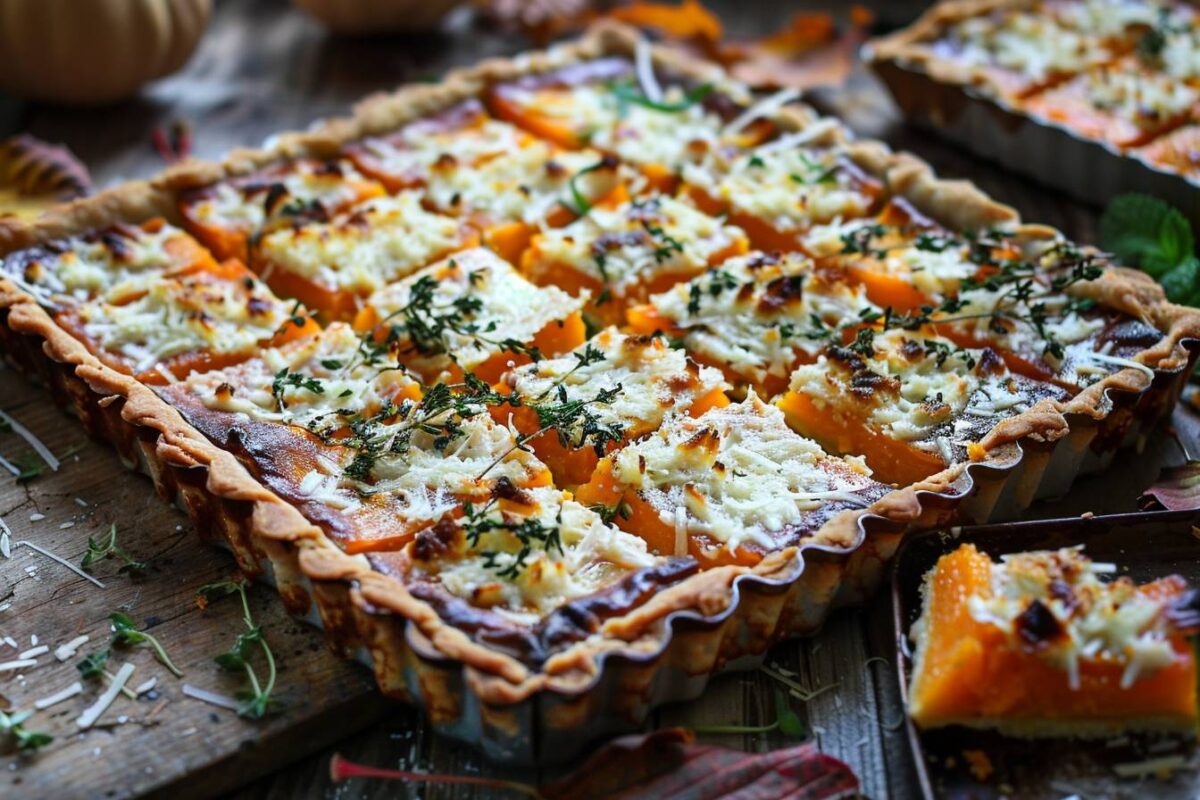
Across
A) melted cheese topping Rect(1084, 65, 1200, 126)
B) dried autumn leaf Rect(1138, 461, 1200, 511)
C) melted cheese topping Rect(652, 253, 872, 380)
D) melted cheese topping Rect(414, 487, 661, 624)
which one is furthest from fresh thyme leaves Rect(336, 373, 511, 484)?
melted cheese topping Rect(1084, 65, 1200, 126)

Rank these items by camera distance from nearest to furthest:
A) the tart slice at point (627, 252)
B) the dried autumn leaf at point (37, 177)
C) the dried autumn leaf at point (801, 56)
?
the tart slice at point (627, 252), the dried autumn leaf at point (37, 177), the dried autumn leaf at point (801, 56)

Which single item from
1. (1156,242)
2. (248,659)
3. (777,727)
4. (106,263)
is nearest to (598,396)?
(777,727)

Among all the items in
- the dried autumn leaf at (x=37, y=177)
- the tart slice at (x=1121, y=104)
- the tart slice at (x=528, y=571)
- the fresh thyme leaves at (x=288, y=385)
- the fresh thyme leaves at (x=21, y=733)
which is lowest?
the fresh thyme leaves at (x=21, y=733)

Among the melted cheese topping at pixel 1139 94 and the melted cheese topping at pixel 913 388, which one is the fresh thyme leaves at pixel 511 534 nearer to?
the melted cheese topping at pixel 913 388

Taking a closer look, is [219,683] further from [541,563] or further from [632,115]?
[632,115]

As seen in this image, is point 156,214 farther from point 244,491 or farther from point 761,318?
point 761,318

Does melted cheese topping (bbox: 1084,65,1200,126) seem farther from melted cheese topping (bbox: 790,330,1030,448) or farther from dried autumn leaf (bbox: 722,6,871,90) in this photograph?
melted cheese topping (bbox: 790,330,1030,448)

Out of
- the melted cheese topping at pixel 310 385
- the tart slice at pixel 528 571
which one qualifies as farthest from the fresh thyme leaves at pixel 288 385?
the tart slice at pixel 528 571
